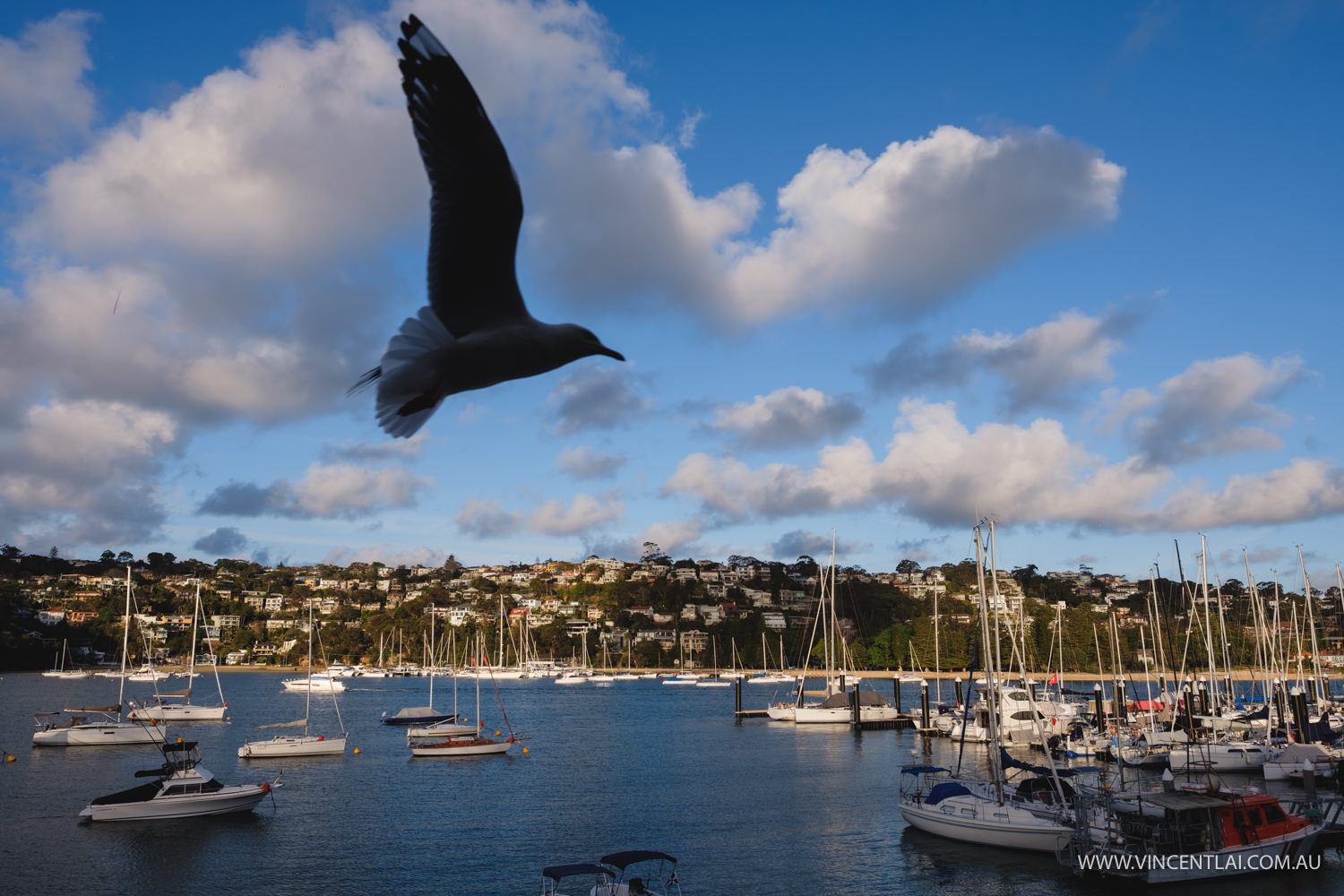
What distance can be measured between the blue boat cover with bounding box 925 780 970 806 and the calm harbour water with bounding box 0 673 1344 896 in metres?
0.87

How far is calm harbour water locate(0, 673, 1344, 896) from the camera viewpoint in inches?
771

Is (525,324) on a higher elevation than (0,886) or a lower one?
higher

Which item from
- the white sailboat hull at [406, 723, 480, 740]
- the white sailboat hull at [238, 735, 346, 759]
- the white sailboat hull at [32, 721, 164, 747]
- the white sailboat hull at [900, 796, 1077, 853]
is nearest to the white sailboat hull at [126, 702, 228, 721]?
the white sailboat hull at [32, 721, 164, 747]

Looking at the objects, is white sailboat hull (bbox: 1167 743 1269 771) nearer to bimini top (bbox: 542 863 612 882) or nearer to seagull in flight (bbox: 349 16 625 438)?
bimini top (bbox: 542 863 612 882)

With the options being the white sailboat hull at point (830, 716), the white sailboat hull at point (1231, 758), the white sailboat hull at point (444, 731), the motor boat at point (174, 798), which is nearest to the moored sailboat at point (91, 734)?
the white sailboat hull at point (444, 731)

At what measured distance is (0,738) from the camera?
4469cm

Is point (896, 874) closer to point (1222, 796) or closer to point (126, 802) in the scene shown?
point (1222, 796)

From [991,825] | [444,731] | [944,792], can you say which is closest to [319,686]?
[444,731]

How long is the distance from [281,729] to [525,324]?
5376 cm

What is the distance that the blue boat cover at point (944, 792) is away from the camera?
22.7 m

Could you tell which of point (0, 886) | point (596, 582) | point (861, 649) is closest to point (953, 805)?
point (0, 886)

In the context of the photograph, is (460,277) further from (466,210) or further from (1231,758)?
(1231,758)

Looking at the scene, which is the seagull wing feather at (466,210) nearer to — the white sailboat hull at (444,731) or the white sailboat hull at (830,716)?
the white sailboat hull at (444,731)

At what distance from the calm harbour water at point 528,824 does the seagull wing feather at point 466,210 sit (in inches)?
714
